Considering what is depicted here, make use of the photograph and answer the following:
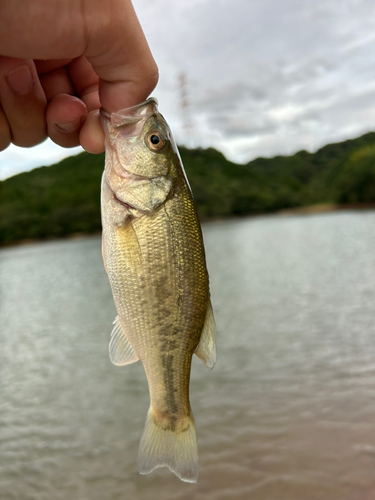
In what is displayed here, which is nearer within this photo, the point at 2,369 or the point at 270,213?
the point at 2,369

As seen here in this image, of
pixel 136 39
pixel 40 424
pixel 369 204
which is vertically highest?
pixel 369 204

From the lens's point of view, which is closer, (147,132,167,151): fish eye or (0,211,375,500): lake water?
(147,132,167,151): fish eye

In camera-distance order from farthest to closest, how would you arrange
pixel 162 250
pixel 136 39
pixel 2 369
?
pixel 2 369, pixel 162 250, pixel 136 39

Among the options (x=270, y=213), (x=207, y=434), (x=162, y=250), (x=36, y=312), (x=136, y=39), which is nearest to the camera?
(x=136, y=39)

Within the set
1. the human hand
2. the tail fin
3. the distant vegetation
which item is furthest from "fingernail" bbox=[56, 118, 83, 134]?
the distant vegetation

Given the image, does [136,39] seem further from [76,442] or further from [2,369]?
[2,369]

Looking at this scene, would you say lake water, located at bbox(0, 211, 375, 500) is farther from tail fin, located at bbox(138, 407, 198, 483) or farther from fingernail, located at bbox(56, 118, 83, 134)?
fingernail, located at bbox(56, 118, 83, 134)

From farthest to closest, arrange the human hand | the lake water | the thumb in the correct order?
the lake water
the thumb
the human hand

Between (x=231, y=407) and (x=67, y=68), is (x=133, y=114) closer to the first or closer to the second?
(x=67, y=68)

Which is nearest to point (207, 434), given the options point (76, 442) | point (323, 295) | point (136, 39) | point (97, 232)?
point (76, 442)
